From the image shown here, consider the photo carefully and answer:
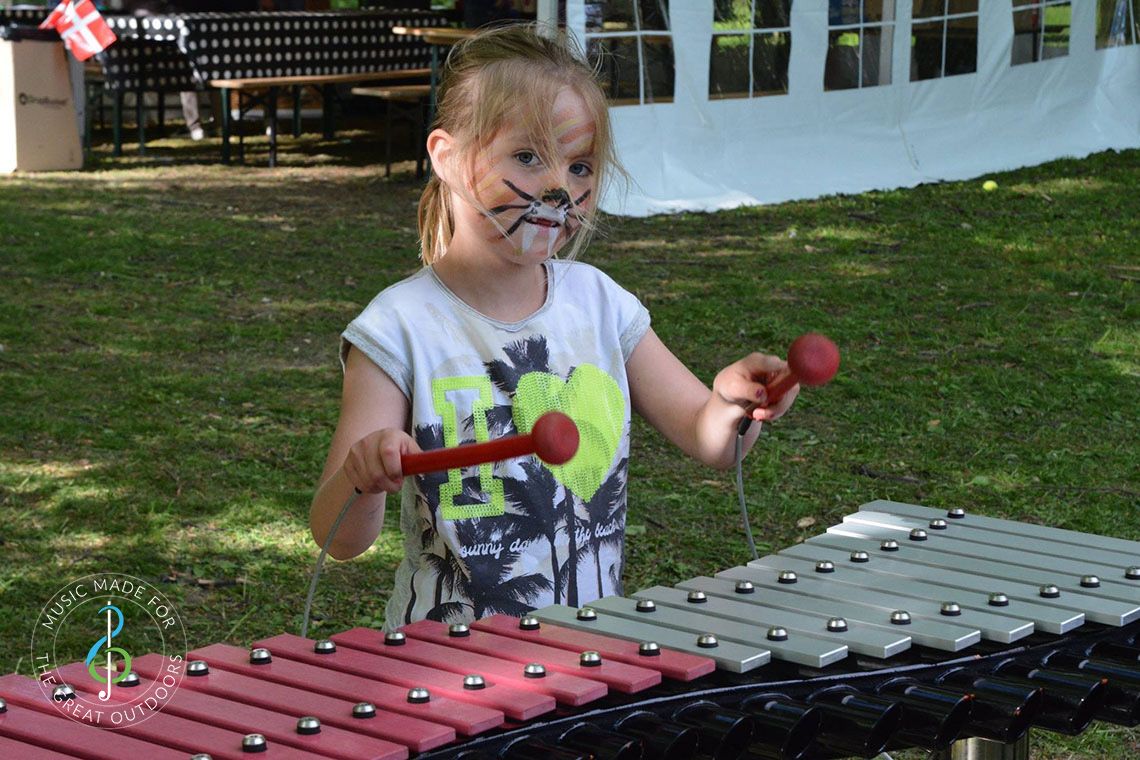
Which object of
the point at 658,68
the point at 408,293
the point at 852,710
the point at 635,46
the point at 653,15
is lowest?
the point at 852,710

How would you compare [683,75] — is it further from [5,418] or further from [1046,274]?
[5,418]

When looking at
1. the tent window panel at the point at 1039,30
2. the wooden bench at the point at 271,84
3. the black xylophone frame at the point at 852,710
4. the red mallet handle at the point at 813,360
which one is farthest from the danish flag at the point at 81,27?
the black xylophone frame at the point at 852,710

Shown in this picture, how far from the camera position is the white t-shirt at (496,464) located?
2771 mm

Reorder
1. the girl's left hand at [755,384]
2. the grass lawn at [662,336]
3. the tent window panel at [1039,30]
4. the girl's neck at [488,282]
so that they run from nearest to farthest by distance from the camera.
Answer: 1. the girl's left hand at [755,384]
2. the girl's neck at [488,282]
3. the grass lawn at [662,336]
4. the tent window panel at [1039,30]

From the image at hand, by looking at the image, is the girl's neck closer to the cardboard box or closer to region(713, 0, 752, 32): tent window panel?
region(713, 0, 752, 32): tent window panel

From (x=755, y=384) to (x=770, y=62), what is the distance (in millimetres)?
9152

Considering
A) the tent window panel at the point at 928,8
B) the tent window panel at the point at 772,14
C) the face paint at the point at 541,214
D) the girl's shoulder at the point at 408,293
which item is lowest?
the girl's shoulder at the point at 408,293

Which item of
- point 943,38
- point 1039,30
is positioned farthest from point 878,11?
point 1039,30

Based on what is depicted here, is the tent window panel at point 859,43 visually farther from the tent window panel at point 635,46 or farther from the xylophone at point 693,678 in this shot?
the xylophone at point 693,678

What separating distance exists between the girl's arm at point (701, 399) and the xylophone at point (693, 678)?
28cm

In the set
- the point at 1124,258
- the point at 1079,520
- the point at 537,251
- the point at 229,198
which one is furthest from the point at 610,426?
the point at 229,198

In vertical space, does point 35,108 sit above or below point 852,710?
above

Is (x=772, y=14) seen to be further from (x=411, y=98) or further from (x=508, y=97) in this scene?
(x=508, y=97)

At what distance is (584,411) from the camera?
292 centimetres
